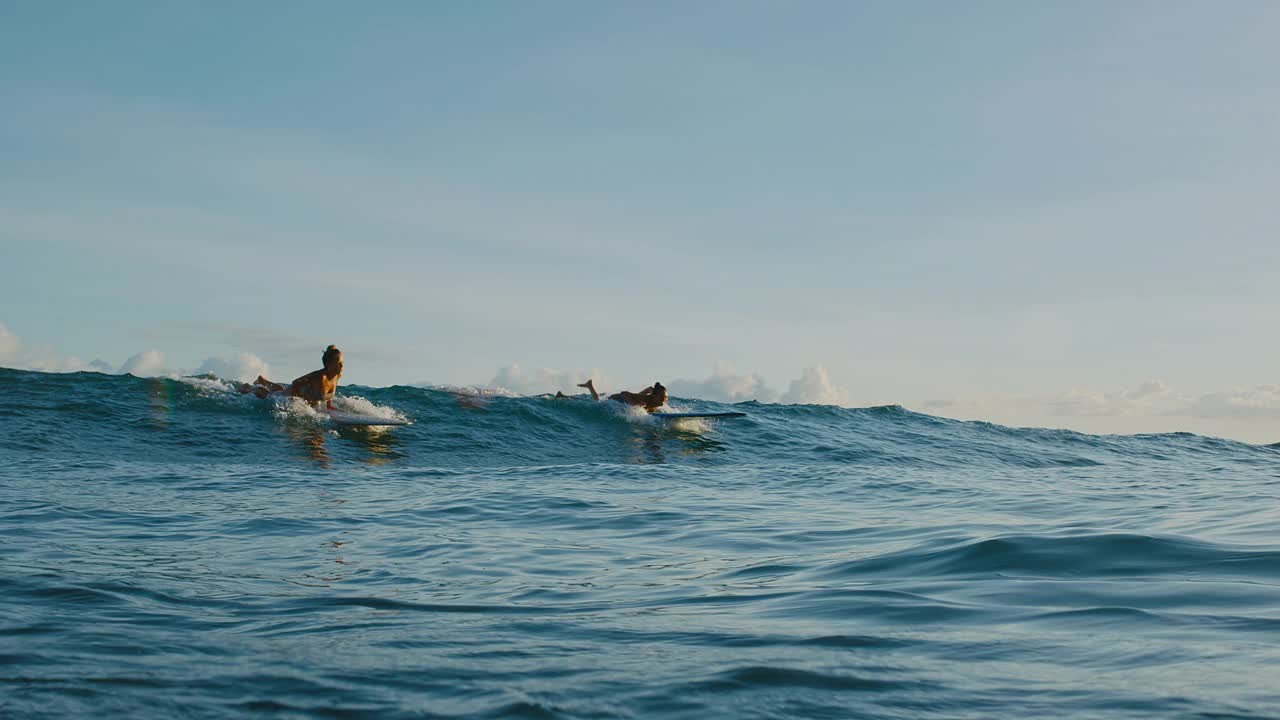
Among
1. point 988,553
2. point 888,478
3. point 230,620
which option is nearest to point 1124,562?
point 988,553

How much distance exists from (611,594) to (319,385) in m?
14.1

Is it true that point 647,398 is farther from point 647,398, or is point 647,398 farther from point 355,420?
point 355,420

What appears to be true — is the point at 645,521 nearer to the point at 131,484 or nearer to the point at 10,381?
the point at 131,484

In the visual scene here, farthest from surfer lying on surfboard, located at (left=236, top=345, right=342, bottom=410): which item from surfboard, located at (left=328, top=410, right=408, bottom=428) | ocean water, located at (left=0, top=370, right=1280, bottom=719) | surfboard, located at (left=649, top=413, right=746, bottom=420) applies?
surfboard, located at (left=649, top=413, right=746, bottom=420)

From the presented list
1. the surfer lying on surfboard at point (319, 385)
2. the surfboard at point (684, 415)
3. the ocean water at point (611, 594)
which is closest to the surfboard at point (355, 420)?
the surfer lying on surfboard at point (319, 385)

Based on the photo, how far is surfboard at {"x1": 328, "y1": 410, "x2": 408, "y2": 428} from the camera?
686 inches

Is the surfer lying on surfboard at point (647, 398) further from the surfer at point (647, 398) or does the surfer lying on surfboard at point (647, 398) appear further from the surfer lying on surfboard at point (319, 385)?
the surfer lying on surfboard at point (319, 385)

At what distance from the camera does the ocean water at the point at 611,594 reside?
3277 mm

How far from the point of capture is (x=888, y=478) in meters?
14.8

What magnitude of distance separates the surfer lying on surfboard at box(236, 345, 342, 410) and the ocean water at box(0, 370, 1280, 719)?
3.97m

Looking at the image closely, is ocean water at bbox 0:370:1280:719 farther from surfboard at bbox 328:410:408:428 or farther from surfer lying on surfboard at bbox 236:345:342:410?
surfer lying on surfboard at bbox 236:345:342:410

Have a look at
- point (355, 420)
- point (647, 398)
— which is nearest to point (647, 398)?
point (647, 398)

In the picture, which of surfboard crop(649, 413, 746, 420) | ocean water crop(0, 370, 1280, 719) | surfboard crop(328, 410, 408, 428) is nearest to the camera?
ocean water crop(0, 370, 1280, 719)

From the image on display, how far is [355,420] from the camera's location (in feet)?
57.1
